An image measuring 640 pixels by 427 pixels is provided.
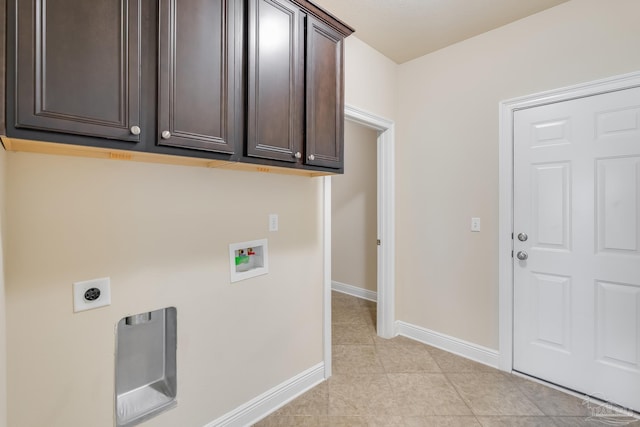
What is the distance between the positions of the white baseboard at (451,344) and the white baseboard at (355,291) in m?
1.00

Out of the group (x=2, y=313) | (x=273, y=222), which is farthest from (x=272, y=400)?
(x=2, y=313)

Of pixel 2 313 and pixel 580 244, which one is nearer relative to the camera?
pixel 2 313

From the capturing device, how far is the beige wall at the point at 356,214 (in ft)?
13.1

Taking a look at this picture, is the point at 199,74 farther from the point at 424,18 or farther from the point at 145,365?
the point at 424,18

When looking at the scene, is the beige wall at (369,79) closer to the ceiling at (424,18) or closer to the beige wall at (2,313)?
the ceiling at (424,18)

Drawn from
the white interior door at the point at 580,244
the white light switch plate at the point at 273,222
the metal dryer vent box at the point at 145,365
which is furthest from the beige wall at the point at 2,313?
the white interior door at the point at 580,244

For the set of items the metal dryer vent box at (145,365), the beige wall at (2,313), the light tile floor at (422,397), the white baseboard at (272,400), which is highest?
the beige wall at (2,313)

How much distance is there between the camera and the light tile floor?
183cm

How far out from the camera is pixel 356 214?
4207mm

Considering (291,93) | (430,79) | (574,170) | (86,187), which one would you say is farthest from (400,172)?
(86,187)

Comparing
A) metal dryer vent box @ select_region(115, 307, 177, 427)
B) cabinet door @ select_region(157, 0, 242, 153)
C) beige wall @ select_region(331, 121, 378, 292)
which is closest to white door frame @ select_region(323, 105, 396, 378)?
beige wall @ select_region(331, 121, 378, 292)

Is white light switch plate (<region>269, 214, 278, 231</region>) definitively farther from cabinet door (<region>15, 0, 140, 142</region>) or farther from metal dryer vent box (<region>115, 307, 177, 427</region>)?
cabinet door (<region>15, 0, 140, 142</region>)

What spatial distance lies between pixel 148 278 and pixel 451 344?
246cm

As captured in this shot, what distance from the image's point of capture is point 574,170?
203 cm
